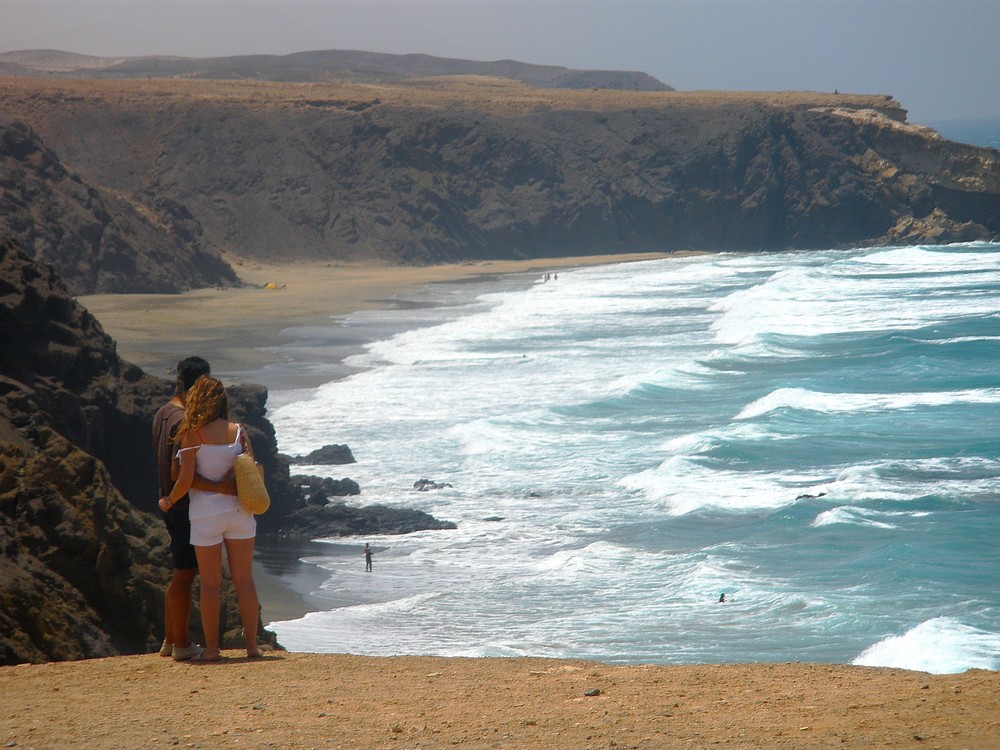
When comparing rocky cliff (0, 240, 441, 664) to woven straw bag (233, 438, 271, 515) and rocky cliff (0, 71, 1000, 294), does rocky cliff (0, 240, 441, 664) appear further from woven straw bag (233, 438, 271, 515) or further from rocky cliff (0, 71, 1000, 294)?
rocky cliff (0, 71, 1000, 294)

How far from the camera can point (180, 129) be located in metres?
81.0

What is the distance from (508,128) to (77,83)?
2964cm

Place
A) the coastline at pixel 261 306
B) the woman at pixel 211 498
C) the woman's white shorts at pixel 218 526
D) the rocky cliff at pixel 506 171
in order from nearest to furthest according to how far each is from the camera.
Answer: the woman at pixel 211 498
the woman's white shorts at pixel 218 526
the coastline at pixel 261 306
the rocky cliff at pixel 506 171

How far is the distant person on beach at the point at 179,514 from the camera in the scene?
6.21 m

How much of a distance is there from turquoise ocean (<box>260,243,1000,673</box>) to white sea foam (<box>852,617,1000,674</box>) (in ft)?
0.12

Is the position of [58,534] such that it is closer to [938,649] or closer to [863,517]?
[938,649]

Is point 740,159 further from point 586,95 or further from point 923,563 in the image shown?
point 923,563

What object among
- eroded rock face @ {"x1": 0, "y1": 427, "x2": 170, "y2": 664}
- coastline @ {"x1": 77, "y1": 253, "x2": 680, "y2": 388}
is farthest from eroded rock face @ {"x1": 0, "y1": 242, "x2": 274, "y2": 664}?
coastline @ {"x1": 77, "y1": 253, "x2": 680, "y2": 388}

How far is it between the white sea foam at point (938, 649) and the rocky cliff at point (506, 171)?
2424 inches

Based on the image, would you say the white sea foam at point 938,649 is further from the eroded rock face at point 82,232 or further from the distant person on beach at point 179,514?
the eroded rock face at point 82,232

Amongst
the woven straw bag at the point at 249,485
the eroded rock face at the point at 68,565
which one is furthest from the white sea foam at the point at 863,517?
the woven straw bag at the point at 249,485

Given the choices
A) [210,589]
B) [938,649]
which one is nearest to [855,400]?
[938,649]

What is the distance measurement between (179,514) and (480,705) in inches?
72.0

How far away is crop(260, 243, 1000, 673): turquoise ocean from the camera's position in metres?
13.2
